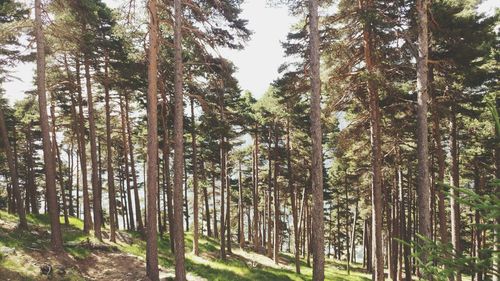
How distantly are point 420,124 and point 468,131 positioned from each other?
610 inches

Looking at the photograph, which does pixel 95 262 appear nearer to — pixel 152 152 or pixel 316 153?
pixel 152 152

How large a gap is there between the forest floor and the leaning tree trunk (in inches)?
318

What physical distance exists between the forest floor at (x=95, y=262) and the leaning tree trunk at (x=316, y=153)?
8.07 m

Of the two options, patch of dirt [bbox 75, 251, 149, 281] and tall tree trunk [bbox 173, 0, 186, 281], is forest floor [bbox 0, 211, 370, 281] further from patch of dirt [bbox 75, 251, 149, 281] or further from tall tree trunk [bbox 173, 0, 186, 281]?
tall tree trunk [bbox 173, 0, 186, 281]

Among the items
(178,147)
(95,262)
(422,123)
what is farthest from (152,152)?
(422,123)

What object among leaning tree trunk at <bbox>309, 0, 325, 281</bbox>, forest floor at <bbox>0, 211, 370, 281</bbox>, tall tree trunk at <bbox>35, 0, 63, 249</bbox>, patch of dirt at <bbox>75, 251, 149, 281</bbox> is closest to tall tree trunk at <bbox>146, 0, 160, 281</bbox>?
patch of dirt at <bbox>75, 251, 149, 281</bbox>

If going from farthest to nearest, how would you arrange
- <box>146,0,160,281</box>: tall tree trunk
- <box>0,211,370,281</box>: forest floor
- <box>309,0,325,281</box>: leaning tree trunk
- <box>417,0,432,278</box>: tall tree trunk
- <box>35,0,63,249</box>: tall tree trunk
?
<box>35,0,63,249</box>: tall tree trunk, <box>146,0,160,281</box>: tall tree trunk, <box>0,211,370,281</box>: forest floor, <box>417,0,432,278</box>: tall tree trunk, <box>309,0,325,281</box>: leaning tree trunk

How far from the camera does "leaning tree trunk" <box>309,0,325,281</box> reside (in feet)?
38.3

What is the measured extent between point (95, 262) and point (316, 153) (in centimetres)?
1254

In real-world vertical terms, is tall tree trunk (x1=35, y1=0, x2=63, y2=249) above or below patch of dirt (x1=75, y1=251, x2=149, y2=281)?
above

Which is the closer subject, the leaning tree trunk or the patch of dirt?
the leaning tree trunk

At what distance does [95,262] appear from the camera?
17.8 m

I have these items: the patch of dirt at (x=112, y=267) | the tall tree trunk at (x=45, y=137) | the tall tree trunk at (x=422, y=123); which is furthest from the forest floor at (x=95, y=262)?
the tall tree trunk at (x=422, y=123)

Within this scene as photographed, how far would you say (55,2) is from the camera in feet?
53.1
